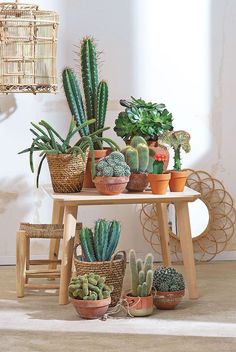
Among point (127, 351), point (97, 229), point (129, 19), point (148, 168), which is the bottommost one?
point (127, 351)

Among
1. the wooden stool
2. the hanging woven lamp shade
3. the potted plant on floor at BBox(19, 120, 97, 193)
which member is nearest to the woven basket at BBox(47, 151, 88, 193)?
the potted plant on floor at BBox(19, 120, 97, 193)

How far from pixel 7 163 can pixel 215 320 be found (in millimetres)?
2094

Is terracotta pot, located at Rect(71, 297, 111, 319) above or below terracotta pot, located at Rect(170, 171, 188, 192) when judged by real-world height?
below

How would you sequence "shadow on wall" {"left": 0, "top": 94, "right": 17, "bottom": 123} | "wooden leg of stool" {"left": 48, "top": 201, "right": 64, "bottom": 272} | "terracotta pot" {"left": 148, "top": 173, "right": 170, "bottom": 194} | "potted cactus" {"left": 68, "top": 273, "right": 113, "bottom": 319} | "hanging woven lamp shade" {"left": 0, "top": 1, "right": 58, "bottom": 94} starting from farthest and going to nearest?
"shadow on wall" {"left": 0, "top": 94, "right": 17, "bottom": 123} < "wooden leg of stool" {"left": 48, "top": 201, "right": 64, "bottom": 272} < "hanging woven lamp shade" {"left": 0, "top": 1, "right": 58, "bottom": 94} < "terracotta pot" {"left": 148, "top": 173, "right": 170, "bottom": 194} < "potted cactus" {"left": 68, "top": 273, "right": 113, "bottom": 319}

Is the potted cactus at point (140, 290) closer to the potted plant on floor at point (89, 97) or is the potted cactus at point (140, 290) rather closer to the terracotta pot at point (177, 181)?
the terracotta pot at point (177, 181)

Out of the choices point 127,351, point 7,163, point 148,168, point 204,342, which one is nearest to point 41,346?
point 127,351

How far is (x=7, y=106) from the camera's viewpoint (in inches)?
251

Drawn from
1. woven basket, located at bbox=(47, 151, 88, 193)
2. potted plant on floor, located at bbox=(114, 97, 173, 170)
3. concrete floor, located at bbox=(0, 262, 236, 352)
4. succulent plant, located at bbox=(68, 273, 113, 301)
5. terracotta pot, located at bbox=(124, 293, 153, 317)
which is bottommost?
concrete floor, located at bbox=(0, 262, 236, 352)

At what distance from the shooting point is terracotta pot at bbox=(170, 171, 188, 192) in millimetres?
5531

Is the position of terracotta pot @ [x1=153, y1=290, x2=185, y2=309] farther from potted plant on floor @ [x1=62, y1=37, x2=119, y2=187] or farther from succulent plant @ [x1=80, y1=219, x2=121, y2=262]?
potted plant on floor @ [x1=62, y1=37, x2=119, y2=187]

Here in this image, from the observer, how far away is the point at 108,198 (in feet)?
17.4

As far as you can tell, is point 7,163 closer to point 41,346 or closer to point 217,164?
point 217,164

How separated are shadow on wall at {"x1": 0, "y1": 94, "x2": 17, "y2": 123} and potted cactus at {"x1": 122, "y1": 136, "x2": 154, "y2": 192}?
3.85 feet

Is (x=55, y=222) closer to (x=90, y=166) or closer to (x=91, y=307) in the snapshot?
(x=90, y=166)
